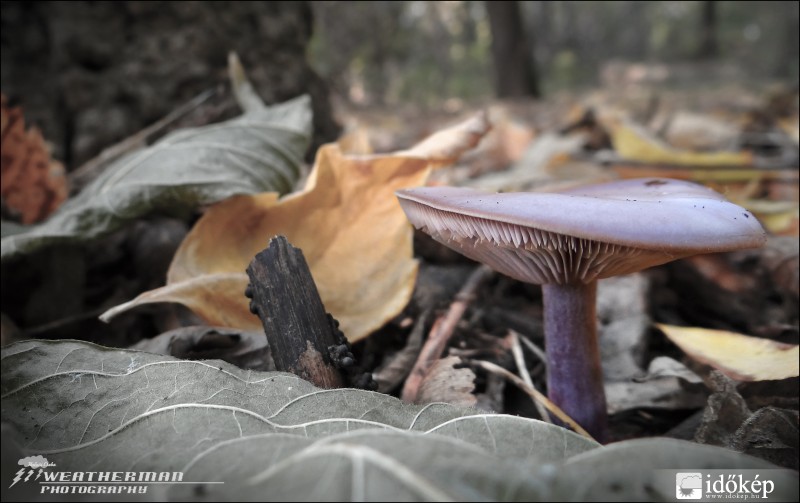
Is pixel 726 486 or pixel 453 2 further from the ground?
pixel 453 2

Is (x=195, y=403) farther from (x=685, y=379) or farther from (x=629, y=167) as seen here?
(x=629, y=167)

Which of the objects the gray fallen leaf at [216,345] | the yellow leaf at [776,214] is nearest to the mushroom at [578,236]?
the gray fallen leaf at [216,345]

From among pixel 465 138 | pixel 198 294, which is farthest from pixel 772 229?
pixel 198 294

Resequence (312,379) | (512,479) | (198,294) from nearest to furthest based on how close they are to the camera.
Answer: (512,479)
(312,379)
(198,294)

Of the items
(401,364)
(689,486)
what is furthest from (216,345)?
(689,486)

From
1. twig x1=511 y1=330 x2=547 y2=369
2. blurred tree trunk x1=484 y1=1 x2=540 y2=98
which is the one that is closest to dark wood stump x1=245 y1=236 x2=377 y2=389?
twig x1=511 y1=330 x2=547 y2=369

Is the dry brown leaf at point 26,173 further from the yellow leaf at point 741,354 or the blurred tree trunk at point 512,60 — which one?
the blurred tree trunk at point 512,60

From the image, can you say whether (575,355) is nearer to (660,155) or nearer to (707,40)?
(660,155)
